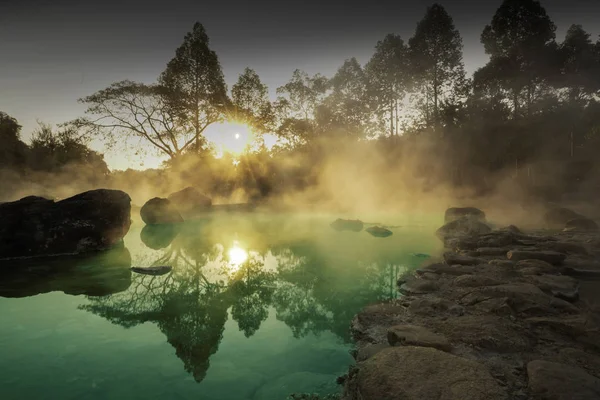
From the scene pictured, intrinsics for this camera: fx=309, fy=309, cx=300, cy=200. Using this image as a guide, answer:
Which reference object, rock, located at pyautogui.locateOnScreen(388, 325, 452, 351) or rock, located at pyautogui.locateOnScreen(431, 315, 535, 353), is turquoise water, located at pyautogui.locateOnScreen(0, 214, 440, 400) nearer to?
rock, located at pyautogui.locateOnScreen(388, 325, 452, 351)

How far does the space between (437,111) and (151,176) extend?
94.5ft

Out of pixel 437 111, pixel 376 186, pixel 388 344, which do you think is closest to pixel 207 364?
pixel 388 344

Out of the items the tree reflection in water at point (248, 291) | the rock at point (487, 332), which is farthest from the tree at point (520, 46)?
the rock at point (487, 332)

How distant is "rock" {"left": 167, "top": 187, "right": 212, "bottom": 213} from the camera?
20.9 meters

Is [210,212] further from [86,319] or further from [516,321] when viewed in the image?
[516,321]

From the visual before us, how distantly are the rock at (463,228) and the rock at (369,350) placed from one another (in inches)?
299

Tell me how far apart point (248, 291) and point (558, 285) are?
202 inches

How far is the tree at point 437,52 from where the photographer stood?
27.0 meters

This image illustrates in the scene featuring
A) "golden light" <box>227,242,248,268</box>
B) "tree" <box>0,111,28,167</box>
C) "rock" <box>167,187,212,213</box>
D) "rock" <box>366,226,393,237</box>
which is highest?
"tree" <box>0,111,28,167</box>

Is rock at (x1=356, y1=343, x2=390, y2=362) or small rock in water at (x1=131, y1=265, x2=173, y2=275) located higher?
small rock in water at (x1=131, y1=265, x2=173, y2=275)

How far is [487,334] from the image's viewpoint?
3.33 m

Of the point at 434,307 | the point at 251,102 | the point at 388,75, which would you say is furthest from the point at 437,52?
the point at 434,307

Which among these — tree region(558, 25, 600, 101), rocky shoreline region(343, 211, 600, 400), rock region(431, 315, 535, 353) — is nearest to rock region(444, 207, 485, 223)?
rocky shoreline region(343, 211, 600, 400)

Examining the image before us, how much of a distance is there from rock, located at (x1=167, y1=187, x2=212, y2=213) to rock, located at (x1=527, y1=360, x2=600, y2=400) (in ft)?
67.1
